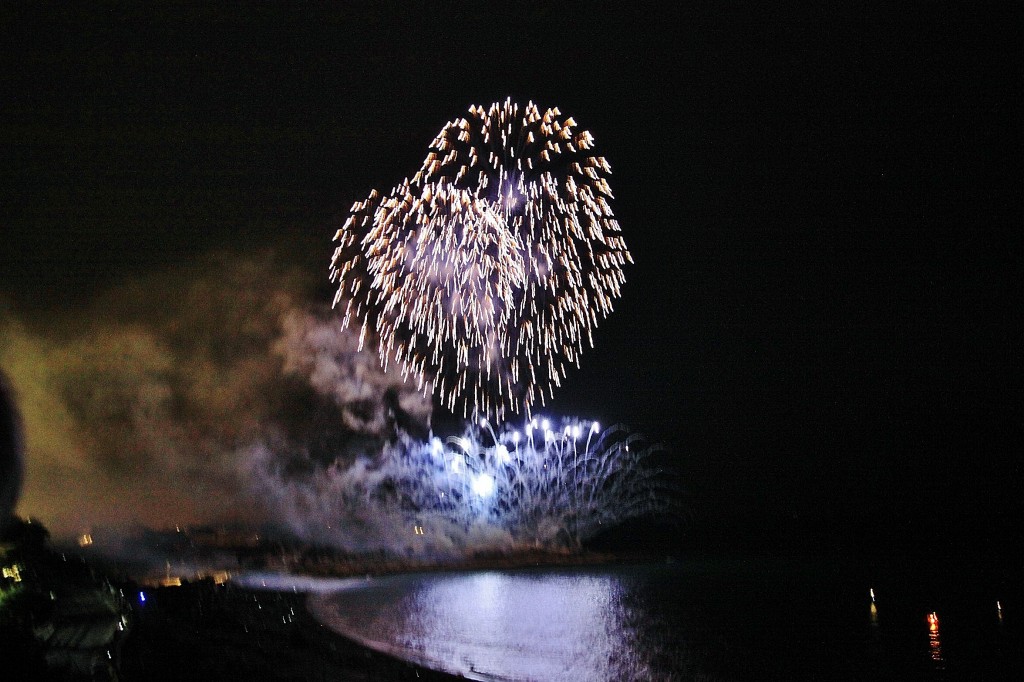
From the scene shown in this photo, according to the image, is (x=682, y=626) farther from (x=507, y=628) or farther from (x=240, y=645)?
(x=240, y=645)

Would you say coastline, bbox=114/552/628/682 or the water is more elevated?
coastline, bbox=114/552/628/682

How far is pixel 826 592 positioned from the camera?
37625 mm

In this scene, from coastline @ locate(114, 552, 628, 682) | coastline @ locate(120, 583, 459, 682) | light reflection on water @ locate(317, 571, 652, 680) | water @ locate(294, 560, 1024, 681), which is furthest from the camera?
water @ locate(294, 560, 1024, 681)

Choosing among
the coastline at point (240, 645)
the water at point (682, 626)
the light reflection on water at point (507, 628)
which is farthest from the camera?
the water at point (682, 626)

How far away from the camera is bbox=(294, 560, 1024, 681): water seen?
19.0m

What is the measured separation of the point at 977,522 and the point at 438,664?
69713 millimetres

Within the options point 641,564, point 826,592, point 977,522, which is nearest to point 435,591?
point 826,592

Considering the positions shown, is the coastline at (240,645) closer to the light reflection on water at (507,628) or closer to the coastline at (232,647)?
the coastline at (232,647)

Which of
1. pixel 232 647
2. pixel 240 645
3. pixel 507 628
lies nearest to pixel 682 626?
pixel 507 628

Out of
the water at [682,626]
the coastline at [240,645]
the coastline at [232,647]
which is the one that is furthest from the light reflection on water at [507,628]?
the coastline at [232,647]

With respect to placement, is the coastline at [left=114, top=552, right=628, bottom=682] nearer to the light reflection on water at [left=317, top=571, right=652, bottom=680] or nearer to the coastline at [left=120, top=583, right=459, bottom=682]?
the coastline at [left=120, top=583, right=459, bottom=682]

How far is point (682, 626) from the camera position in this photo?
1024 inches

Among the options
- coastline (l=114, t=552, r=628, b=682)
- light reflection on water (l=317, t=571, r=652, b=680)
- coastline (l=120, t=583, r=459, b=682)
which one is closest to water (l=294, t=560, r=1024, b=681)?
light reflection on water (l=317, t=571, r=652, b=680)

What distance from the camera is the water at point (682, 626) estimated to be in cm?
1902
